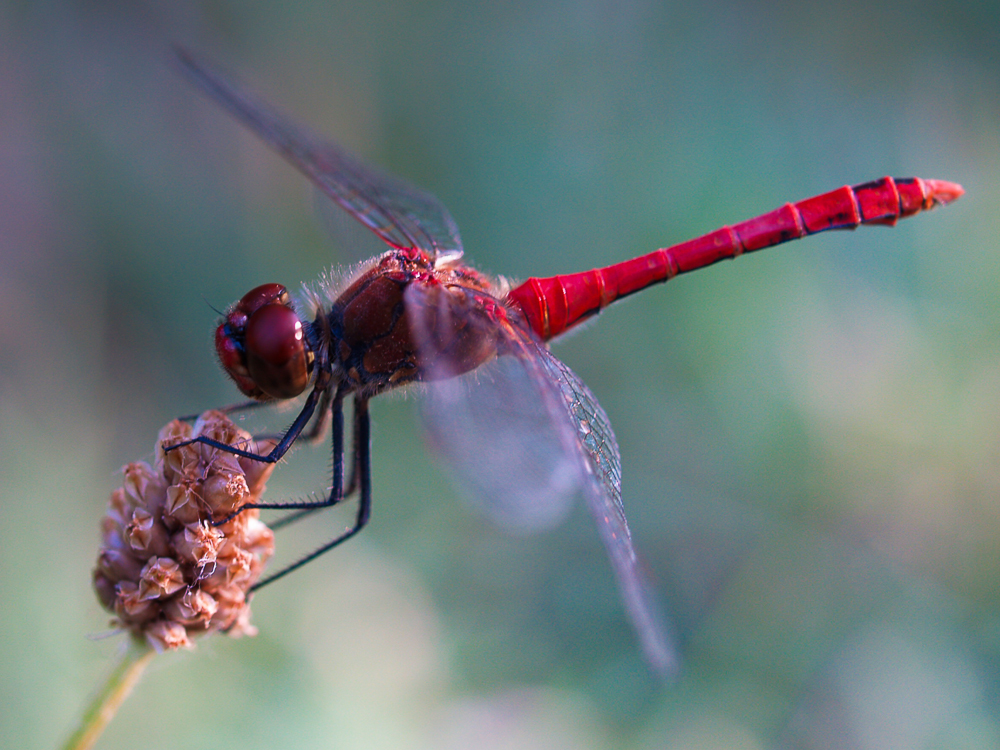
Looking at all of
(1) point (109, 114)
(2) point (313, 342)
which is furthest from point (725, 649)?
(1) point (109, 114)

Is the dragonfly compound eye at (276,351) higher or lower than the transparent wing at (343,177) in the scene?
lower

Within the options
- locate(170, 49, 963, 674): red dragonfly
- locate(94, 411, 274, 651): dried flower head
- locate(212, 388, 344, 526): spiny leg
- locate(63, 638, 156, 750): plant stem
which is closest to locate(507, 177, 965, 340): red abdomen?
locate(170, 49, 963, 674): red dragonfly

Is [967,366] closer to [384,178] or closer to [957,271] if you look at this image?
[957,271]

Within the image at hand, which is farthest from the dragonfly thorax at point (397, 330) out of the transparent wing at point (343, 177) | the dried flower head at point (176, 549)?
the dried flower head at point (176, 549)

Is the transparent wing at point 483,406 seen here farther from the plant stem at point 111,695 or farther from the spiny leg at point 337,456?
the plant stem at point 111,695

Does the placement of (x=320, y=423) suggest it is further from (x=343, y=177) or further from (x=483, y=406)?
(x=343, y=177)

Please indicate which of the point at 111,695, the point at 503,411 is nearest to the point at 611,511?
the point at 503,411
